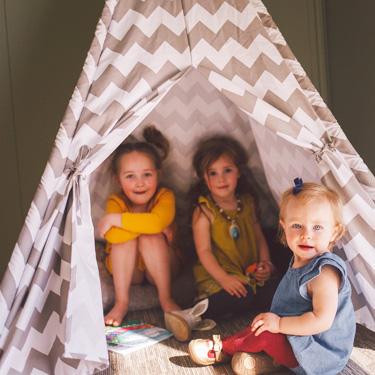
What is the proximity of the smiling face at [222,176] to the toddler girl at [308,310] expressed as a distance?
2.11 ft

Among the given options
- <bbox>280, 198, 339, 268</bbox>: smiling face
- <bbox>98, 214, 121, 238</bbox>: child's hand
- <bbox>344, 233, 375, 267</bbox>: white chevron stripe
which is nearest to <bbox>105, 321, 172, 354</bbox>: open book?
<bbox>98, 214, 121, 238</bbox>: child's hand

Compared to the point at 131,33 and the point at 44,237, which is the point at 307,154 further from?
the point at 44,237

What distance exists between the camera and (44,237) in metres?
1.44

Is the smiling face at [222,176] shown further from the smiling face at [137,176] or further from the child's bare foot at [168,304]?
the child's bare foot at [168,304]

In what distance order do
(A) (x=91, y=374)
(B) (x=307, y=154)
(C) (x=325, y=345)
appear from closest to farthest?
(C) (x=325, y=345)
(A) (x=91, y=374)
(B) (x=307, y=154)

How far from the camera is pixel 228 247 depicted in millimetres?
2018

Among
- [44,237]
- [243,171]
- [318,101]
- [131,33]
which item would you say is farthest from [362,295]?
[131,33]

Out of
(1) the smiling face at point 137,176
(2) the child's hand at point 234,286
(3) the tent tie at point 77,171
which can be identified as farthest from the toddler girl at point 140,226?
(3) the tent tie at point 77,171

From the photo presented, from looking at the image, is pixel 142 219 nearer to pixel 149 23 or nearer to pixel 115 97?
pixel 115 97

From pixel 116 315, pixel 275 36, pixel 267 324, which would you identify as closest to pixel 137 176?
pixel 116 315

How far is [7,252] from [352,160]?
1770 mm

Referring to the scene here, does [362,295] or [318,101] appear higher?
[318,101]

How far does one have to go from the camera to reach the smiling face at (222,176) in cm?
202

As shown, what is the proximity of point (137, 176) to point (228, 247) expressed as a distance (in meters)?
0.53
